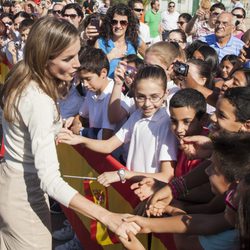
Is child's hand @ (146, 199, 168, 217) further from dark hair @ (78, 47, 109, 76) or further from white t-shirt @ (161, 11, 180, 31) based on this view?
white t-shirt @ (161, 11, 180, 31)

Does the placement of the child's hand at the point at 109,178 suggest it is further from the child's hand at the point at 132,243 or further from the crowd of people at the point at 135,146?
the child's hand at the point at 132,243

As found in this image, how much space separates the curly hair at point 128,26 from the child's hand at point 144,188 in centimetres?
336

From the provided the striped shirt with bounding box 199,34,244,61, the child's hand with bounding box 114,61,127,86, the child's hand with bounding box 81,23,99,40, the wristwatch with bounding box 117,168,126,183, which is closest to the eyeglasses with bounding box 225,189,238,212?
the wristwatch with bounding box 117,168,126,183

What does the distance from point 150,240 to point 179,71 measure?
5.27 ft

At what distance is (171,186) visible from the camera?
→ 8.31ft

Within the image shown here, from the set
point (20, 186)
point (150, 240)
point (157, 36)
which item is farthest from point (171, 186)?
point (157, 36)

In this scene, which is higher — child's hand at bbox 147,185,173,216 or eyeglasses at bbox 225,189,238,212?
eyeglasses at bbox 225,189,238,212

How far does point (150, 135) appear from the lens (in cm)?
303

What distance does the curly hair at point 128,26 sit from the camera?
5637mm

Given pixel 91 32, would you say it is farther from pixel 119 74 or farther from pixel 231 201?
A: pixel 231 201

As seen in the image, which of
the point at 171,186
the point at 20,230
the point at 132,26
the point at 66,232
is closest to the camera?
the point at 20,230

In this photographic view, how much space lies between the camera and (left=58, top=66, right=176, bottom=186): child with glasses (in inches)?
114

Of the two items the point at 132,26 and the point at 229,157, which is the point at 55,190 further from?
the point at 132,26

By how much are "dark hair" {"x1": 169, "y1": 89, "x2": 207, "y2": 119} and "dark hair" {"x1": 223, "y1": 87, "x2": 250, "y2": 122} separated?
0.23 m
